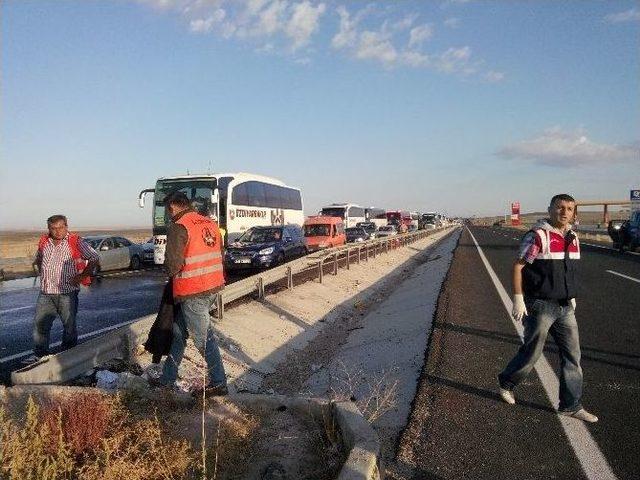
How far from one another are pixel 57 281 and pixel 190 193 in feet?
45.2

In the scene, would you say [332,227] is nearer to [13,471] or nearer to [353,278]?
[353,278]

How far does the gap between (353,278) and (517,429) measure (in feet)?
45.2

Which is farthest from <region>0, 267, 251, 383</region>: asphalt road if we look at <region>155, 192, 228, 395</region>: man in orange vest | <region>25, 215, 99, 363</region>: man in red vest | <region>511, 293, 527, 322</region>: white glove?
<region>511, 293, 527, 322</region>: white glove

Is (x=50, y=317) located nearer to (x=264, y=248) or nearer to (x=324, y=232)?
(x=264, y=248)

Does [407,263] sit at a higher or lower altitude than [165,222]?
lower

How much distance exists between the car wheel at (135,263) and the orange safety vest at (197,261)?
59.4ft

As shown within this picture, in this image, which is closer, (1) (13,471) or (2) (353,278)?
(1) (13,471)

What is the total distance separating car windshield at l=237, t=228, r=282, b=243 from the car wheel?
5.58m

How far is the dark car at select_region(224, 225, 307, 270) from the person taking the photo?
680 inches

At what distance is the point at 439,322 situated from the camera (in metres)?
8.99

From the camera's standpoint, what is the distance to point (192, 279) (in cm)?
488

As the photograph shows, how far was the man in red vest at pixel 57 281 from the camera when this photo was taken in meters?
6.30

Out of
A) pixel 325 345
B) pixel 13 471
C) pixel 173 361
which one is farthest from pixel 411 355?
pixel 13 471

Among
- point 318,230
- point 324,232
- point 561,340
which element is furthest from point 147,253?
point 561,340
